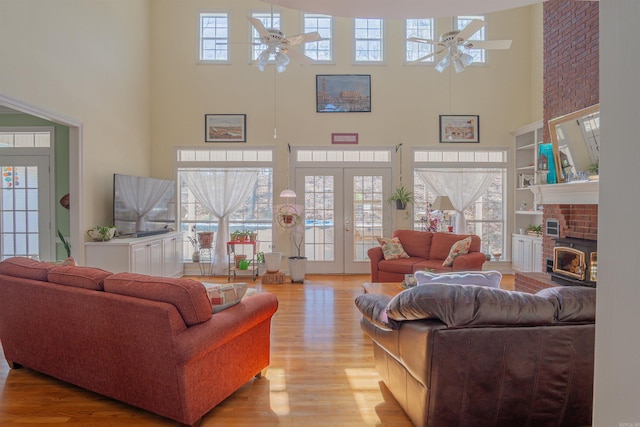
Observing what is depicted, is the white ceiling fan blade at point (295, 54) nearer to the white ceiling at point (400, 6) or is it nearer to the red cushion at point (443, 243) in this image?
the white ceiling at point (400, 6)

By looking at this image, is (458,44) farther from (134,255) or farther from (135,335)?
(134,255)

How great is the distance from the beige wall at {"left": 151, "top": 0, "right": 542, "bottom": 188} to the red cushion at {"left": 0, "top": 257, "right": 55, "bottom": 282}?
14.5ft

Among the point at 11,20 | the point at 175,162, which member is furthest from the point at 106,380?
the point at 175,162

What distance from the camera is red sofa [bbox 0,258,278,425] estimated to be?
6.88ft

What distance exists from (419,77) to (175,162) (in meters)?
5.04

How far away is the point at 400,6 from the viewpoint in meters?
2.24

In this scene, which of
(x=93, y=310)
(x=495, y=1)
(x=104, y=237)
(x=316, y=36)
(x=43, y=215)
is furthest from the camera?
(x=43, y=215)

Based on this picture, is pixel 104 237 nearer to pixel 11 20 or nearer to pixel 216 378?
pixel 11 20

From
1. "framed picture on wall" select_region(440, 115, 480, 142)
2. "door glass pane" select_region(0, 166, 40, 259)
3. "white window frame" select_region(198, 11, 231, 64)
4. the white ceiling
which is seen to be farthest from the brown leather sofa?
"white window frame" select_region(198, 11, 231, 64)

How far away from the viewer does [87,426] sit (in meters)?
2.24

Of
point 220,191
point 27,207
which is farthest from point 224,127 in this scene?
point 27,207

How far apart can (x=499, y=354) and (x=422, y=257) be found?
4.15 m

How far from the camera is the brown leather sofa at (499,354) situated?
73.2 inches

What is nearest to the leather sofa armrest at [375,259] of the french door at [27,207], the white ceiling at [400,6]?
the white ceiling at [400,6]
